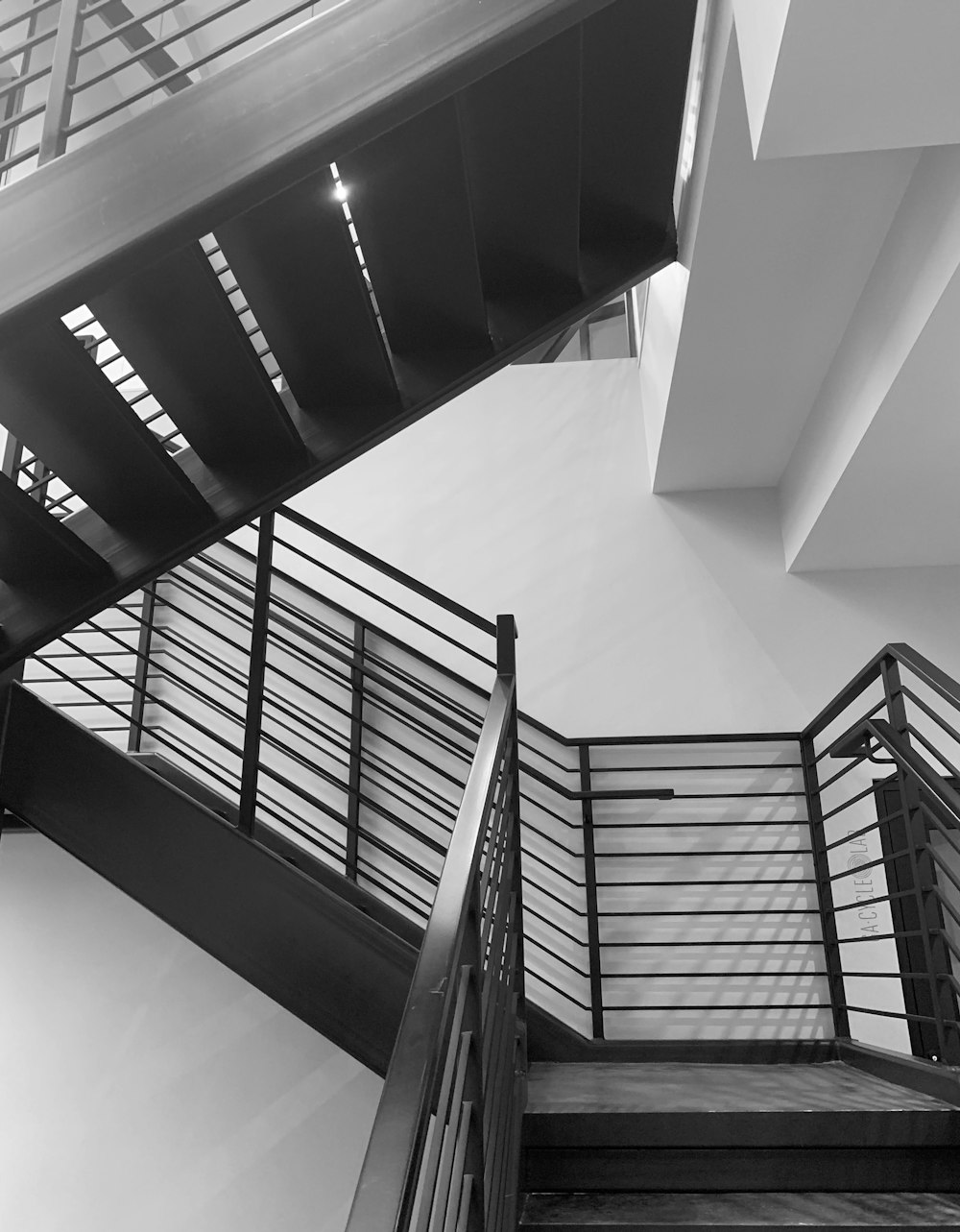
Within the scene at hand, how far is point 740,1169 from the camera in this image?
2.19 meters

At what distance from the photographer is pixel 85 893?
11.9ft

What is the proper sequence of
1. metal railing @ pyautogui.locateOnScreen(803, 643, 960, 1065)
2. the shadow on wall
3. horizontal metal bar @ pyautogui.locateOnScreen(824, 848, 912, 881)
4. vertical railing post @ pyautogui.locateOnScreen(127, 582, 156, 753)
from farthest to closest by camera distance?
the shadow on wall → vertical railing post @ pyautogui.locateOnScreen(127, 582, 156, 753) → metal railing @ pyautogui.locateOnScreen(803, 643, 960, 1065) → horizontal metal bar @ pyautogui.locateOnScreen(824, 848, 912, 881)

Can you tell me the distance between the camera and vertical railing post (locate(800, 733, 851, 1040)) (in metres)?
3.54

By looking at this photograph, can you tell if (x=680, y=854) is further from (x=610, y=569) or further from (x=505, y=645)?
(x=505, y=645)

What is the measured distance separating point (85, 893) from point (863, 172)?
3.61 m

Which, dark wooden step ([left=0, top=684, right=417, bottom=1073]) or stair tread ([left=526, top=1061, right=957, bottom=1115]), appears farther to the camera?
dark wooden step ([left=0, top=684, right=417, bottom=1073])

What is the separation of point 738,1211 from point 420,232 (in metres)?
2.29

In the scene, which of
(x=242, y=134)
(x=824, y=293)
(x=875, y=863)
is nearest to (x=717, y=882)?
(x=875, y=863)

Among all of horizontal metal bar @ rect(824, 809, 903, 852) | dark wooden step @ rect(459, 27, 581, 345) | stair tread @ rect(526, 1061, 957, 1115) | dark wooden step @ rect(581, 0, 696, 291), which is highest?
dark wooden step @ rect(581, 0, 696, 291)

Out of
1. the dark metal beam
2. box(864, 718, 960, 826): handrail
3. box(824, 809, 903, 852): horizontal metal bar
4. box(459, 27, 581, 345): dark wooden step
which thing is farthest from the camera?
box(824, 809, 903, 852): horizontal metal bar

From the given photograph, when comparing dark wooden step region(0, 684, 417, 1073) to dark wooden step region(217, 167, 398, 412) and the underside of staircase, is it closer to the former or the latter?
the underside of staircase

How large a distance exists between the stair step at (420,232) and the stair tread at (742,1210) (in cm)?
208

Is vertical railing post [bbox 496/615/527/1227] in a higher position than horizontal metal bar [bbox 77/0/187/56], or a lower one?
lower

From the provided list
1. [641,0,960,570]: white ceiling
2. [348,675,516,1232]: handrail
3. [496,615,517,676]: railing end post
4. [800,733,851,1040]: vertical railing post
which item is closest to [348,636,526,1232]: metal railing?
[348,675,516,1232]: handrail
